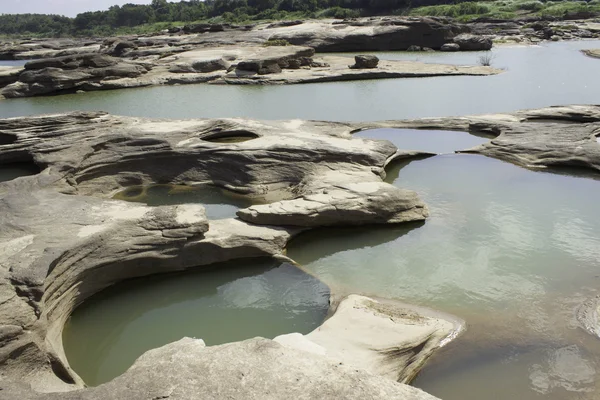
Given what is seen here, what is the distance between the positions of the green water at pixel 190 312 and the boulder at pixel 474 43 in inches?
968

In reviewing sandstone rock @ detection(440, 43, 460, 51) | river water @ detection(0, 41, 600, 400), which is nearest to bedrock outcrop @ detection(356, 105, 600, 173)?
river water @ detection(0, 41, 600, 400)

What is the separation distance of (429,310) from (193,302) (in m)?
2.41

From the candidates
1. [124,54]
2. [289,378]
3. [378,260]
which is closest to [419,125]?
[378,260]

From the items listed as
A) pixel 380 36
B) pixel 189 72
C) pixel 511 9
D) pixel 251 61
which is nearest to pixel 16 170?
pixel 251 61

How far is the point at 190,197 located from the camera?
8352mm

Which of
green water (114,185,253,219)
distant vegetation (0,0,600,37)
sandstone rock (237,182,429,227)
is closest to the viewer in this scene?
sandstone rock (237,182,429,227)

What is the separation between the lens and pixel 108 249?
18.4 feet

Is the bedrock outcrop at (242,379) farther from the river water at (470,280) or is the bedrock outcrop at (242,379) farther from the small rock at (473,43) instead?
the small rock at (473,43)

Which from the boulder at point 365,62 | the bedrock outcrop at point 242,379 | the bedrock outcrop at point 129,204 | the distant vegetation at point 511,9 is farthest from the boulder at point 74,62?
the distant vegetation at point 511,9

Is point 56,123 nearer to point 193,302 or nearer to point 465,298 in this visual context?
point 193,302

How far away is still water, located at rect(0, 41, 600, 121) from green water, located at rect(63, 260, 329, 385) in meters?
7.13

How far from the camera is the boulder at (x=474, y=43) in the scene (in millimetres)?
26984

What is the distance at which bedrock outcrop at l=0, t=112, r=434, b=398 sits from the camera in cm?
455

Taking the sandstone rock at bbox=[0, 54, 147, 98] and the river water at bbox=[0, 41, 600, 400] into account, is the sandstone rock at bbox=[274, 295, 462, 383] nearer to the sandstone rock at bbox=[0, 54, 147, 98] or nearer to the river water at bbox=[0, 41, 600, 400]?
the river water at bbox=[0, 41, 600, 400]
